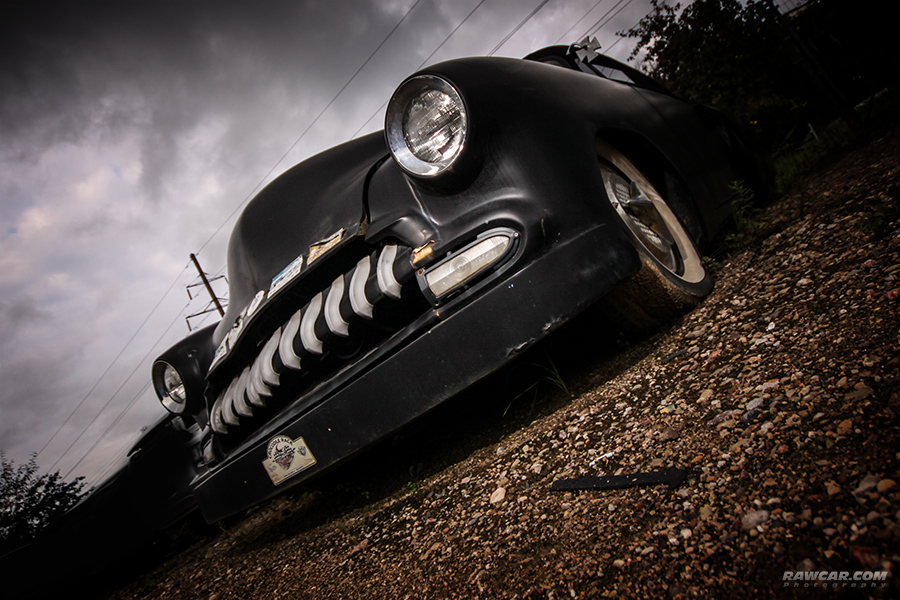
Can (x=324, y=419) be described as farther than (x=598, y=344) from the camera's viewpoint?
No

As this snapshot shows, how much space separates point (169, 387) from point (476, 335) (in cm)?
211

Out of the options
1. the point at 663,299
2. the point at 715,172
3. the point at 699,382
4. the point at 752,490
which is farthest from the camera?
the point at 715,172

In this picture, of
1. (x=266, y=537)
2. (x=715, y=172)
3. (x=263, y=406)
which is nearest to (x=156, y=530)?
(x=266, y=537)

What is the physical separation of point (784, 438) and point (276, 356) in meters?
1.53

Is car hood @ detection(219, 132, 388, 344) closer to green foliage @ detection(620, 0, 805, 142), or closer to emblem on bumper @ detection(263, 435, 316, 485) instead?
emblem on bumper @ detection(263, 435, 316, 485)

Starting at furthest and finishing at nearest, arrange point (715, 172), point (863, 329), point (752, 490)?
point (715, 172) < point (863, 329) < point (752, 490)

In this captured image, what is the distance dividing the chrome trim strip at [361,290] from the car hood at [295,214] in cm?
19

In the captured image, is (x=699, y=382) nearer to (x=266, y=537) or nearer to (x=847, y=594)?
(x=847, y=594)

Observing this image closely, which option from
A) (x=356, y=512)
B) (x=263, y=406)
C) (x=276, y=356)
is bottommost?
(x=356, y=512)

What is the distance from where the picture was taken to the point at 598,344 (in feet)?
6.15

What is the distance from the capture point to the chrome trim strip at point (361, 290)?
141 centimetres

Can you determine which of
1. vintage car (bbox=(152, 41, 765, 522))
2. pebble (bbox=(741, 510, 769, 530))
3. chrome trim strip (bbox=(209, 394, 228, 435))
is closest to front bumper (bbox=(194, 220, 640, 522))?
vintage car (bbox=(152, 41, 765, 522))

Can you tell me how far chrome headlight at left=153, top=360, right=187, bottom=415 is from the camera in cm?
240

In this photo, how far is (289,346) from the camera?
1.57 m
